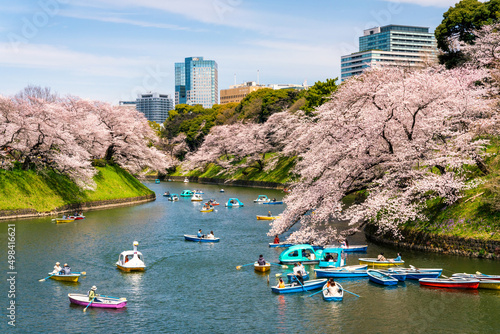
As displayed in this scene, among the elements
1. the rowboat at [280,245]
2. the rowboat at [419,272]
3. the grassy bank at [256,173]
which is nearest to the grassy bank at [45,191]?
the rowboat at [280,245]

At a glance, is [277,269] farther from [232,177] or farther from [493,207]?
[232,177]

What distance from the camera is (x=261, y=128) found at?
113500 millimetres

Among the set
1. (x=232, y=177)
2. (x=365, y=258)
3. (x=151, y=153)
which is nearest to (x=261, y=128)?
(x=232, y=177)

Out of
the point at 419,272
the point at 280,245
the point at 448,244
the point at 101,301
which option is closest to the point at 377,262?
the point at 419,272

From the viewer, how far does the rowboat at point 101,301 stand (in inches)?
1071

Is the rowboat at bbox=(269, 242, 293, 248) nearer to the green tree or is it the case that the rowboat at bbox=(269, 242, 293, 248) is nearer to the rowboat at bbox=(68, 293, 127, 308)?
the rowboat at bbox=(68, 293, 127, 308)

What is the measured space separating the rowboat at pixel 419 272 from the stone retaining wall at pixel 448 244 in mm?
6043

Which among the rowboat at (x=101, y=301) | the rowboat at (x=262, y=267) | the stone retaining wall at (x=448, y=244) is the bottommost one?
the rowboat at (x=101, y=301)

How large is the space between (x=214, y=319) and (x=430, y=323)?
11.2 metres

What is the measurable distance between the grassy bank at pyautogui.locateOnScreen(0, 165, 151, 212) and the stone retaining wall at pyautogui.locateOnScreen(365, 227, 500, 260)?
1663 inches

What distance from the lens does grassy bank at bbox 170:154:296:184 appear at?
103 meters

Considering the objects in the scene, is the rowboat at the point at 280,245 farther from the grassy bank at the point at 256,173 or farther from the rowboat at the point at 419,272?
the grassy bank at the point at 256,173

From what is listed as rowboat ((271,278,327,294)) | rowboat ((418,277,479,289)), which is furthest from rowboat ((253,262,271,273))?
rowboat ((418,277,479,289))

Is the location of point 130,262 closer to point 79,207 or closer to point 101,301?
point 101,301
